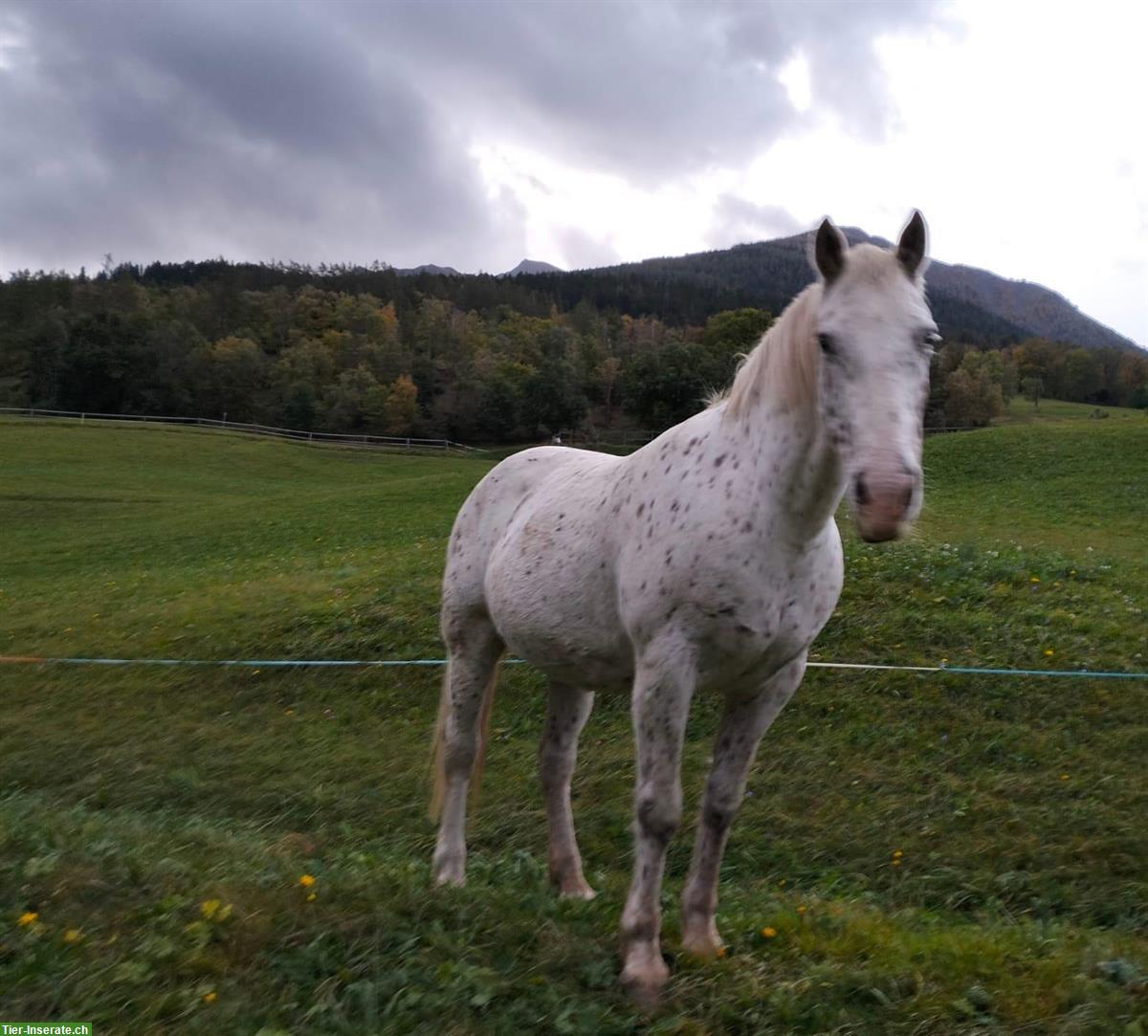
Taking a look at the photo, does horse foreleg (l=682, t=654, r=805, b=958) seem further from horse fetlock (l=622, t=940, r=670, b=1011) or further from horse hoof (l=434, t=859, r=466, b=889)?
horse hoof (l=434, t=859, r=466, b=889)

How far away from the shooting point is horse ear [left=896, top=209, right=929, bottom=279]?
2.61 metres

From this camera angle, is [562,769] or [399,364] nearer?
[562,769]

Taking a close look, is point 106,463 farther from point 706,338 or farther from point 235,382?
point 706,338

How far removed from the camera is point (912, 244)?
103 inches

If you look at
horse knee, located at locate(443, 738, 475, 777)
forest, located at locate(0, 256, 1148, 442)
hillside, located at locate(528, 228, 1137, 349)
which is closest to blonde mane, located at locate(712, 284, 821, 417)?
horse knee, located at locate(443, 738, 475, 777)

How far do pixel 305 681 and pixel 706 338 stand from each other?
47890 millimetres

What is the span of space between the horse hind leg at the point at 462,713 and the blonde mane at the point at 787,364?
1836 millimetres

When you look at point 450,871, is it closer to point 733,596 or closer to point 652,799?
point 652,799

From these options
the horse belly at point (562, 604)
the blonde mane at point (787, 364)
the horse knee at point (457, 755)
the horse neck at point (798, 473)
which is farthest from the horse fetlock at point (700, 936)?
the blonde mane at point (787, 364)

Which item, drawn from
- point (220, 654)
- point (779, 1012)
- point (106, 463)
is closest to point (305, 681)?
point (220, 654)

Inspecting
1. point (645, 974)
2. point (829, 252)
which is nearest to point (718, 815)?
point (645, 974)

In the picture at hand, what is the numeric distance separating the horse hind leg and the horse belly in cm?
46

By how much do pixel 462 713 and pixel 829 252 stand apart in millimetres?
2804

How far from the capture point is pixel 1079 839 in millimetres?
4629
